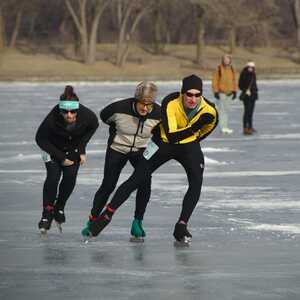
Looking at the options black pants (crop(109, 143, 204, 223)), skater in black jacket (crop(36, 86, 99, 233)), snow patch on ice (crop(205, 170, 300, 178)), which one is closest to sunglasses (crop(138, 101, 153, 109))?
black pants (crop(109, 143, 204, 223))

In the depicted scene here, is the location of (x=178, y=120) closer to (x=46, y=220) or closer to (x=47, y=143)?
(x=47, y=143)

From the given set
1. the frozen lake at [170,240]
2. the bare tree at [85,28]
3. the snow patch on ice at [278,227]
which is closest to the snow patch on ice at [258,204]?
the frozen lake at [170,240]

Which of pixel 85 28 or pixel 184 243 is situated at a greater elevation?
pixel 184 243

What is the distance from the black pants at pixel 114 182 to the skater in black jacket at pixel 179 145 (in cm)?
31

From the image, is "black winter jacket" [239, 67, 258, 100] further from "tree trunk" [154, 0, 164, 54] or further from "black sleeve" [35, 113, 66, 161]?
"tree trunk" [154, 0, 164, 54]

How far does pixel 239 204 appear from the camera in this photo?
12469 mm

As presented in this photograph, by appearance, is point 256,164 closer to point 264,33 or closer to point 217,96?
point 217,96

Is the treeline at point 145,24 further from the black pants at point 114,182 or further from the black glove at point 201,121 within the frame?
the black glove at point 201,121

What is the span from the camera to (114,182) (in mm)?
10359

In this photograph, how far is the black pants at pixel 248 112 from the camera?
23641 millimetres

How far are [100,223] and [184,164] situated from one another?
814 millimetres

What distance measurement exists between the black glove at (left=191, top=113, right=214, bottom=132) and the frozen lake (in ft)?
2.99

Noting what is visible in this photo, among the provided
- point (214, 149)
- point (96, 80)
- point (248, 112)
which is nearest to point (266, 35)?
point (96, 80)

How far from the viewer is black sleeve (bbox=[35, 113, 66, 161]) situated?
10.4 metres
